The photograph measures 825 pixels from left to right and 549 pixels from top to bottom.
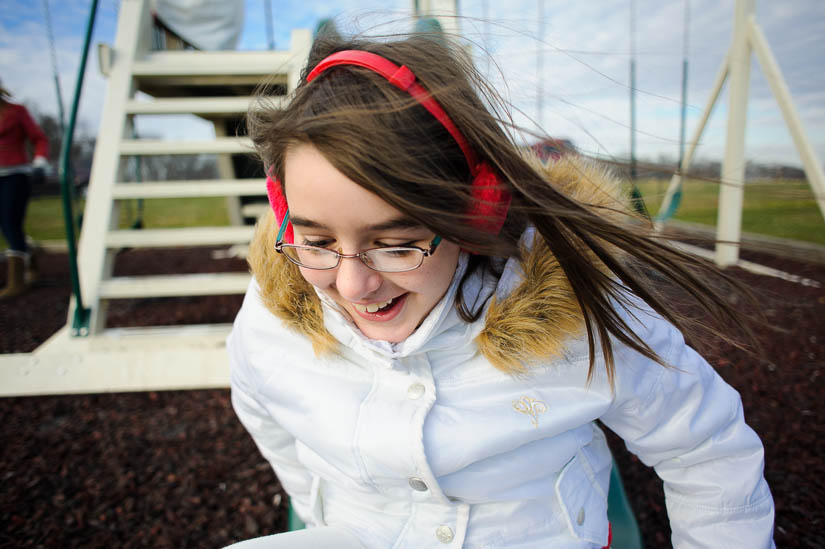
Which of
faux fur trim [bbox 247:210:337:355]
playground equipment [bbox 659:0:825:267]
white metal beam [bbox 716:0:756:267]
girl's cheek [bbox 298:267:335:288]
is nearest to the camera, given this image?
girl's cheek [bbox 298:267:335:288]

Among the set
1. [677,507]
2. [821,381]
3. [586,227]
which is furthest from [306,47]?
[821,381]

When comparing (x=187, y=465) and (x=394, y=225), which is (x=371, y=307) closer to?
(x=394, y=225)

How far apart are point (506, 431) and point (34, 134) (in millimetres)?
5384

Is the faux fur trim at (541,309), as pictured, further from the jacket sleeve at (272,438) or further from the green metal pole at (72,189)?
the green metal pole at (72,189)

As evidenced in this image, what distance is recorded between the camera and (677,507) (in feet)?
3.48

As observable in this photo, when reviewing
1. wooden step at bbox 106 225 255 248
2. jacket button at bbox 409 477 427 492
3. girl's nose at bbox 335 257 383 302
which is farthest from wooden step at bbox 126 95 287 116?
jacket button at bbox 409 477 427 492

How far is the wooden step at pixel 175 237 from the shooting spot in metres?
2.83

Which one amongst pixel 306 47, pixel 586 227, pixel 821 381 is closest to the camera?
pixel 586 227

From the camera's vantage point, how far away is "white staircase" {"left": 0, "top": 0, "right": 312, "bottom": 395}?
8.54 feet

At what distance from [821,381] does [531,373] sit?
85.8 inches

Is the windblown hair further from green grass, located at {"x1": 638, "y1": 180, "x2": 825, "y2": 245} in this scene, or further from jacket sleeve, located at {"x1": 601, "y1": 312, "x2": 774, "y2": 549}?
green grass, located at {"x1": 638, "y1": 180, "x2": 825, "y2": 245}

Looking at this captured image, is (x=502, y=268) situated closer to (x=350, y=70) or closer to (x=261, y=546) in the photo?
(x=350, y=70)

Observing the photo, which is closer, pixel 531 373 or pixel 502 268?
pixel 531 373

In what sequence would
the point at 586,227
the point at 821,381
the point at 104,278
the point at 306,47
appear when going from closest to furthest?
the point at 586,227, the point at 821,381, the point at 104,278, the point at 306,47
